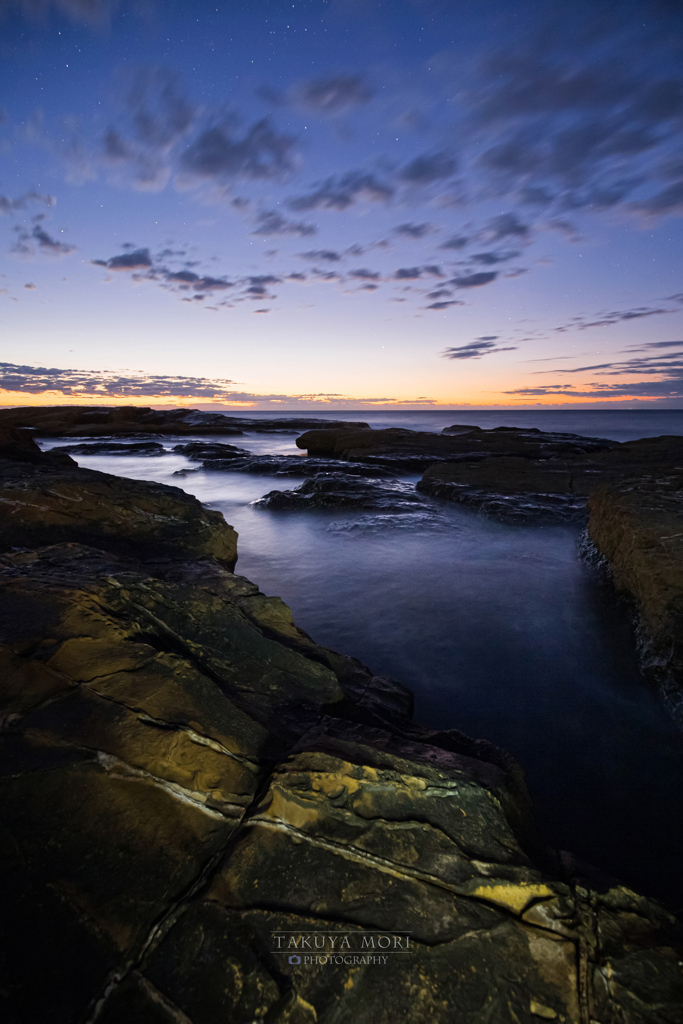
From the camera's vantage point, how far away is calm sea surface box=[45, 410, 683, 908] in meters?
2.59

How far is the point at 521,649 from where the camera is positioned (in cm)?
436

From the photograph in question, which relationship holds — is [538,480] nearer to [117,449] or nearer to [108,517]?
[108,517]

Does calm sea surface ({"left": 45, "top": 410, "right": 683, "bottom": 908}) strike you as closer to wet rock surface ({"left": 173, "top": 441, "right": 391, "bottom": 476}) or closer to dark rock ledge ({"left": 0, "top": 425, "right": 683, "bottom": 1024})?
dark rock ledge ({"left": 0, "top": 425, "right": 683, "bottom": 1024})

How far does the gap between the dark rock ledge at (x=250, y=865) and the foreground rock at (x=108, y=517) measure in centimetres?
172

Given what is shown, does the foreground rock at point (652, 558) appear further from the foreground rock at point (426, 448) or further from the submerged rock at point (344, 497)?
the foreground rock at point (426, 448)

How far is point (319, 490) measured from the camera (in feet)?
36.5

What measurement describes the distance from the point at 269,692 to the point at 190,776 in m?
0.77

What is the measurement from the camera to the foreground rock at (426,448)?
52.1ft

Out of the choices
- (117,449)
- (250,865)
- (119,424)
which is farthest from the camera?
(119,424)

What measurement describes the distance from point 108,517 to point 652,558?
5.41 meters

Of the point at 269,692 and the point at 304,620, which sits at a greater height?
the point at 269,692

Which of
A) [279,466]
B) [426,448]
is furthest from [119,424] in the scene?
[426,448]

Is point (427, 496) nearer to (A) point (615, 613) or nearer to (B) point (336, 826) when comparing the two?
(A) point (615, 613)

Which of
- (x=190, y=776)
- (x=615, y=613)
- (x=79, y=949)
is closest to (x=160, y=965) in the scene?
(x=79, y=949)
